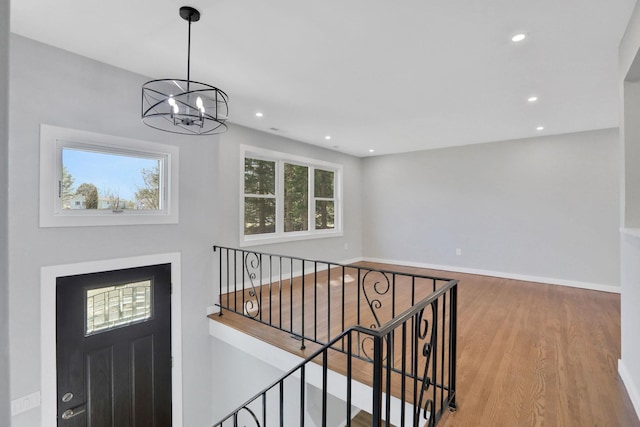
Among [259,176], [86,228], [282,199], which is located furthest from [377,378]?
[282,199]

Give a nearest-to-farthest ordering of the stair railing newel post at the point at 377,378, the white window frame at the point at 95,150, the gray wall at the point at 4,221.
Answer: the gray wall at the point at 4,221
the stair railing newel post at the point at 377,378
the white window frame at the point at 95,150

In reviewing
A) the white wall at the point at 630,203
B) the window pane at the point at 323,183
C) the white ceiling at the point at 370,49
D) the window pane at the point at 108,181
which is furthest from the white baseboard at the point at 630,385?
the window pane at the point at 323,183

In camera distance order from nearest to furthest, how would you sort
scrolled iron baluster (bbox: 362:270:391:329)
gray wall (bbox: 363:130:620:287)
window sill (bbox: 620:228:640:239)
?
window sill (bbox: 620:228:640:239)
scrolled iron baluster (bbox: 362:270:391:329)
gray wall (bbox: 363:130:620:287)

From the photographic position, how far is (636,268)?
1962 millimetres

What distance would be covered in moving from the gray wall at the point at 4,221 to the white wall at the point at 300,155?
3264mm

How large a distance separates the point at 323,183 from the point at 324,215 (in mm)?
672

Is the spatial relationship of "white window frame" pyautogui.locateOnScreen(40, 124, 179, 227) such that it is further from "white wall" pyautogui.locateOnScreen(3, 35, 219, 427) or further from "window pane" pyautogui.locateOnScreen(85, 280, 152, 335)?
"window pane" pyautogui.locateOnScreen(85, 280, 152, 335)

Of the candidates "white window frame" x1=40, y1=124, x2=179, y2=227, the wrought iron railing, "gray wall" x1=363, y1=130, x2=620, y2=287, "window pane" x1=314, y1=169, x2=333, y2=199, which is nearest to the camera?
the wrought iron railing

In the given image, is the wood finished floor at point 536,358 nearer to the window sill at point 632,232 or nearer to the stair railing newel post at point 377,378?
the stair railing newel post at point 377,378

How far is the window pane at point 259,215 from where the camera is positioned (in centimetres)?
473

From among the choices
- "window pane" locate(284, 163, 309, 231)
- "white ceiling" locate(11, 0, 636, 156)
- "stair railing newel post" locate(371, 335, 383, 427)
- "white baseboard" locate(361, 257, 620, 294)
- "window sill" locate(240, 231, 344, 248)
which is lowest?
"white baseboard" locate(361, 257, 620, 294)

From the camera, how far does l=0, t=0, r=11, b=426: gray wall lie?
46 cm

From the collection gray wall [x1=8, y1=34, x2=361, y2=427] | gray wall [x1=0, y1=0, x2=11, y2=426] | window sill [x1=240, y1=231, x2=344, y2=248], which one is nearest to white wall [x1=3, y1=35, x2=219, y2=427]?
gray wall [x1=8, y1=34, x2=361, y2=427]

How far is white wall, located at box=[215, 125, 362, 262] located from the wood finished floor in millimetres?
1445
